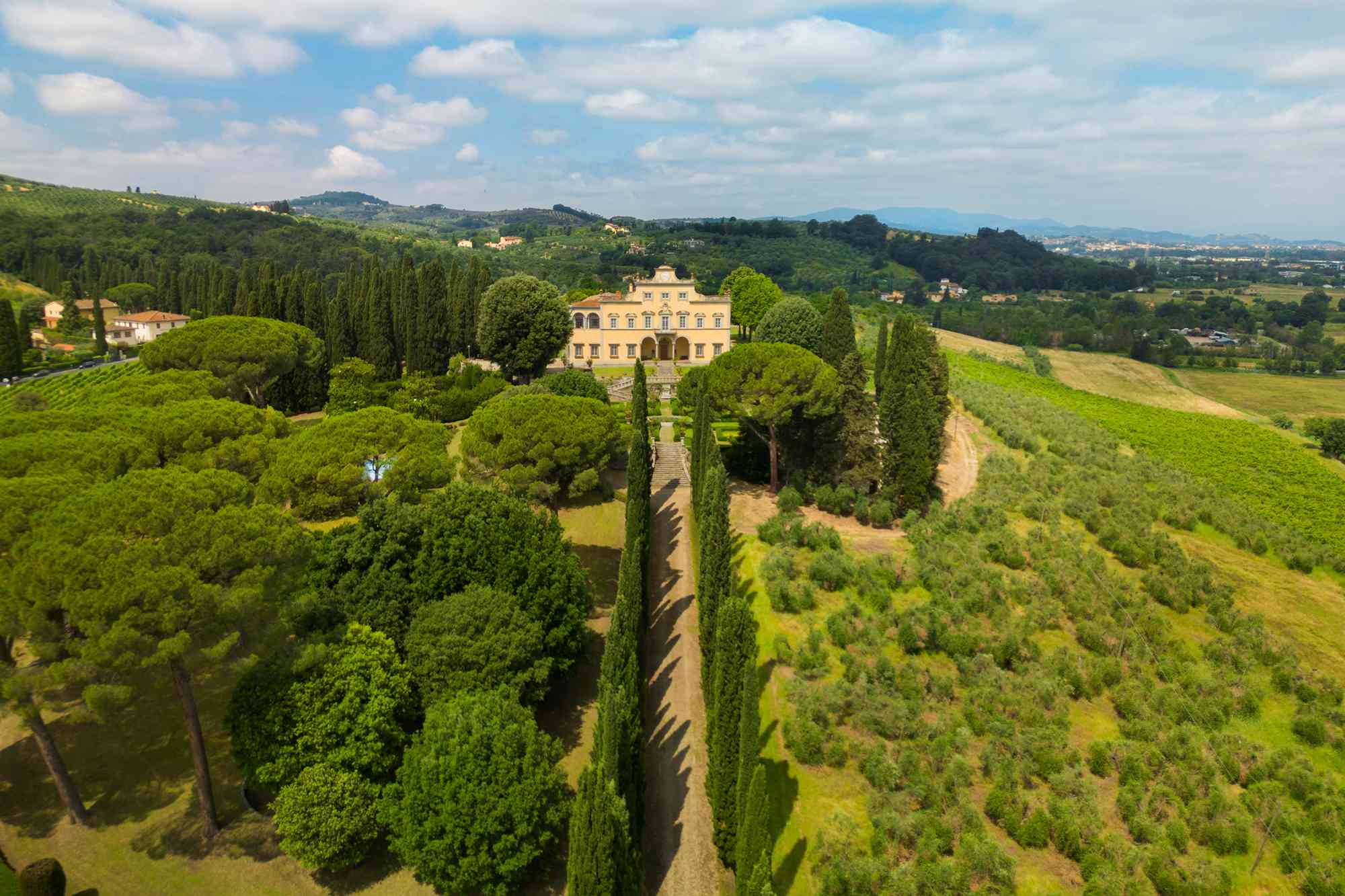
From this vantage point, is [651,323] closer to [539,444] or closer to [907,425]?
[907,425]

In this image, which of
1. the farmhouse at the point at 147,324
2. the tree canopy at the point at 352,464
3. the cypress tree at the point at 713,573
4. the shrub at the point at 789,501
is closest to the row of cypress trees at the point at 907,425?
the shrub at the point at 789,501

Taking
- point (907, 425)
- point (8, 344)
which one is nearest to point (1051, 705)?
point (907, 425)

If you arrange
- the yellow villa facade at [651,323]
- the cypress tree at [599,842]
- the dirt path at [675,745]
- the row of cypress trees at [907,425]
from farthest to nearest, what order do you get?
the yellow villa facade at [651,323], the row of cypress trees at [907,425], the dirt path at [675,745], the cypress tree at [599,842]

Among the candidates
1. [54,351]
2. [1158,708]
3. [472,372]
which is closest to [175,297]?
[54,351]

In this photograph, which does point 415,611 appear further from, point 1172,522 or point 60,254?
point 60,254

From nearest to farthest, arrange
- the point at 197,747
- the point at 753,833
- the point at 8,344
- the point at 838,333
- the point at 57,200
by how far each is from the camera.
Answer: the point at 753,833 < the point at 197,747 < the point at 838,333 < the point at 8,344 < the point at 57,200

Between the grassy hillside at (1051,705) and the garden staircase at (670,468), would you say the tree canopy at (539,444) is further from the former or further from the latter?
the grassy hillside at (1051,705)
